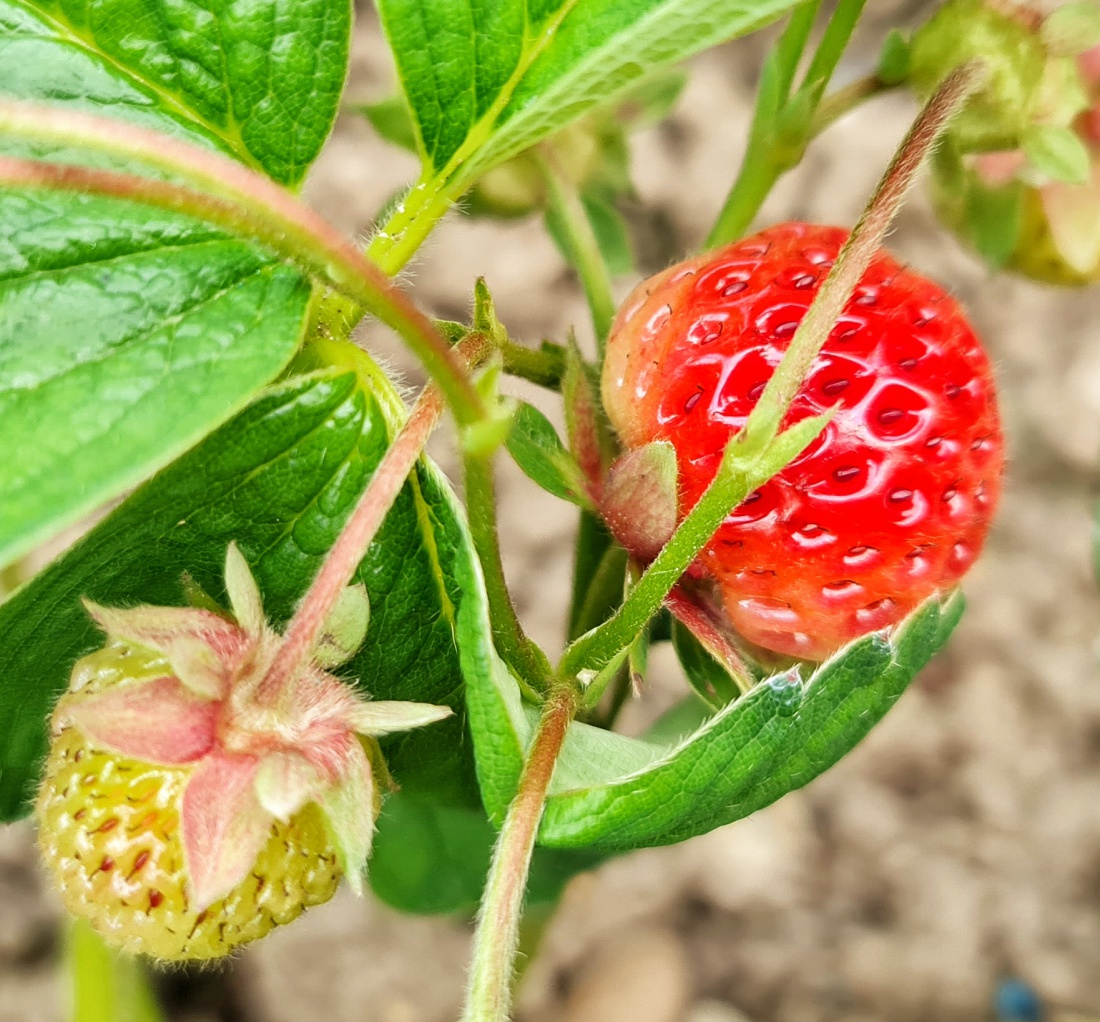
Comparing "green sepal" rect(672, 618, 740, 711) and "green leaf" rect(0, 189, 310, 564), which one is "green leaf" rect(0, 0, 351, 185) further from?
"green sepal" rect(672, 618, 740, 711)

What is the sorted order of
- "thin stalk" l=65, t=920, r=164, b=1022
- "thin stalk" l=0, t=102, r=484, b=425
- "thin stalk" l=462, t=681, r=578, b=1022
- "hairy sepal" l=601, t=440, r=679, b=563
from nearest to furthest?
"thin stalk" l=0, t=102, r=484, b=425, "thin stalk" l=462, t=681, r=578, b=1022, "hairy sepal" l=601, t=440, r=679, b=563, "thin stalk" l=65, t=920, r=164, b=1022

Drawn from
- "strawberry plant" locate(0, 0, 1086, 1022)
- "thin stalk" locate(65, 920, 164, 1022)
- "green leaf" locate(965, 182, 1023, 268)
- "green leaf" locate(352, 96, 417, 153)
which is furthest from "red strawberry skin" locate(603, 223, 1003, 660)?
"thin stalk" locate(65, 920, 164, 1022)

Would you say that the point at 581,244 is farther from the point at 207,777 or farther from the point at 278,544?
the point at 207,777

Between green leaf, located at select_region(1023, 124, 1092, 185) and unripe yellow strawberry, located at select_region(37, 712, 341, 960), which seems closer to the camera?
unripe yellow strawberry, located at select_region(37, 712, 341, 960)

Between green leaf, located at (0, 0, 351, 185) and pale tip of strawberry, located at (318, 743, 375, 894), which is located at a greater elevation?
green leaf, located at (0, 0, 351, 185)

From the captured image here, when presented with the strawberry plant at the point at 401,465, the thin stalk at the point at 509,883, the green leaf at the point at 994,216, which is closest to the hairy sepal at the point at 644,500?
the strawberry plant at the point at 401,465

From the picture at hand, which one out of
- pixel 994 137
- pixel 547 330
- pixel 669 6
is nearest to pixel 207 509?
pixel 669 6

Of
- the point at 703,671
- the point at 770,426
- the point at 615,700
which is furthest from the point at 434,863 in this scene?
the point at 770,426
